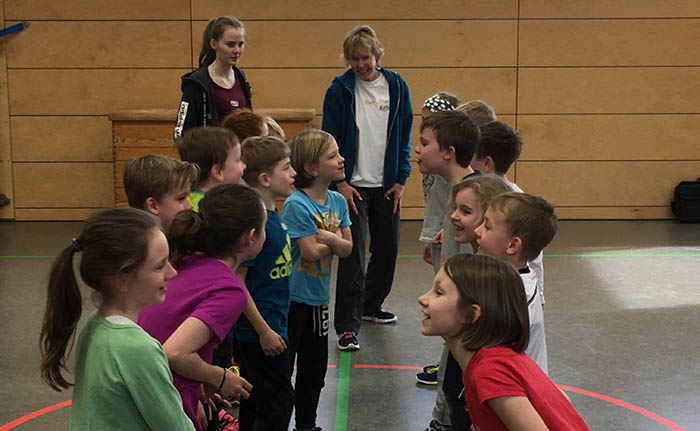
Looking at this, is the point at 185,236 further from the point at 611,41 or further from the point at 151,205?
the point at 611,41

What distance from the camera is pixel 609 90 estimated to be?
8133 mm

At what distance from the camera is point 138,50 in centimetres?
805

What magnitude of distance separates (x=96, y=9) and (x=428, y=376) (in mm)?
5660

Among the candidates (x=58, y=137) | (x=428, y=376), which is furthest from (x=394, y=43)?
(x=428, y=376)

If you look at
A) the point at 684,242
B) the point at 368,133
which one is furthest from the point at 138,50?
the point at 684,242

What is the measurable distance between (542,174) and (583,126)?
612mm

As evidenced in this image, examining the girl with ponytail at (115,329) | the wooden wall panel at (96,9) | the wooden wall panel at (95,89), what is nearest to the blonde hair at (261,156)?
the girl with ponytail at (115,329)

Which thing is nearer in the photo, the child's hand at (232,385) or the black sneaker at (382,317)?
the child's hand at (232,385)

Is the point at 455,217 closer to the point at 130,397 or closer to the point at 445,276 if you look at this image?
the point at 445,276

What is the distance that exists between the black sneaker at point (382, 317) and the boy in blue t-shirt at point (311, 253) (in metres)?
1.63

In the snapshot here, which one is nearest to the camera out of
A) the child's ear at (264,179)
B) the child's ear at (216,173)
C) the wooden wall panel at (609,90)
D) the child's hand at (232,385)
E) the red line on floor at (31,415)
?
the child's hand at (232,385)

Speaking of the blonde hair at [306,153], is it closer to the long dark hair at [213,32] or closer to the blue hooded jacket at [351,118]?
the long dark hair at [213,32]

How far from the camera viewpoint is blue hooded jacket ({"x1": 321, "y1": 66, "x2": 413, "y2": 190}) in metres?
4.74

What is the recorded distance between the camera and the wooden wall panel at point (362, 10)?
8008 mm
